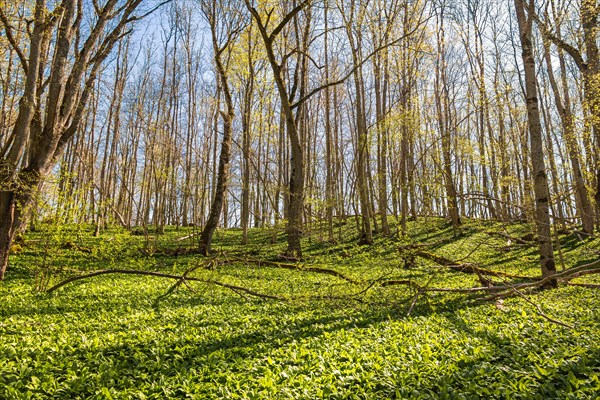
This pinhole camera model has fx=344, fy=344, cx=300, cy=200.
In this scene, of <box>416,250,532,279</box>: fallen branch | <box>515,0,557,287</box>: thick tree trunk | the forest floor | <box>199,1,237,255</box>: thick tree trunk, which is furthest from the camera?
<box>199,1,237,255</box>: thick tree trunk

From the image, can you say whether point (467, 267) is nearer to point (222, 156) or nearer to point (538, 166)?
point (538, 166)

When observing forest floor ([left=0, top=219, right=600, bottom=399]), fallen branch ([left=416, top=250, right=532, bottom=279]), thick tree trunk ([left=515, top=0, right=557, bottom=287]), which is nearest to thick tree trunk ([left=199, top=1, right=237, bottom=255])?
forest floor ([left=0, top=219, right=600, bottom=399])

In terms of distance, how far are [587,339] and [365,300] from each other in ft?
10.5

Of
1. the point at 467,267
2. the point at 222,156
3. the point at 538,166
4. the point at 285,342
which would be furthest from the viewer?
the point at 222,156

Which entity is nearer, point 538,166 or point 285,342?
point 285,342

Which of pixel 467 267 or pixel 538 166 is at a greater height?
pixel 538 166

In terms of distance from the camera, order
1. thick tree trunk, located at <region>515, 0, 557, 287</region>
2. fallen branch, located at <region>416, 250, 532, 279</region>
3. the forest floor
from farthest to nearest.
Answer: thick tree trunk, located at <region>515, 0, 557, 287</region>, fallen branch, located at <region>416, 250, 532, 279</region>, the forest floor

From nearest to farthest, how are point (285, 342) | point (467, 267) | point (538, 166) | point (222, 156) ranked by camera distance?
point (285, 342), point (538, 166), point (467, 267), point (222, 156)

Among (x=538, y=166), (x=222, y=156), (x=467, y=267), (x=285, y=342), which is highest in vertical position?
(x=222, y=156)

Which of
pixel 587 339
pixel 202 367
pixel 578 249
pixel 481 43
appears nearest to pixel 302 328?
pixel 202 367

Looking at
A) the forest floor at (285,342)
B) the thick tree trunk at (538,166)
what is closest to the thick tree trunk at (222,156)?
the forest floor at (285,342)

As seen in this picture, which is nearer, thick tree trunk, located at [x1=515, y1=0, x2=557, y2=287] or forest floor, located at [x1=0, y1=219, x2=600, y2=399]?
forest floor, located at [x1=0, y1=219, x2=600, y2=399]

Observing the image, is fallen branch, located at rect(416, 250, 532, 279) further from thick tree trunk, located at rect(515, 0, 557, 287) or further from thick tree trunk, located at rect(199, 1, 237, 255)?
thick tree trunk, located at rect(199, 1, 237, 255)

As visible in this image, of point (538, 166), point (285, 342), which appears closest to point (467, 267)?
point (538, 166)
